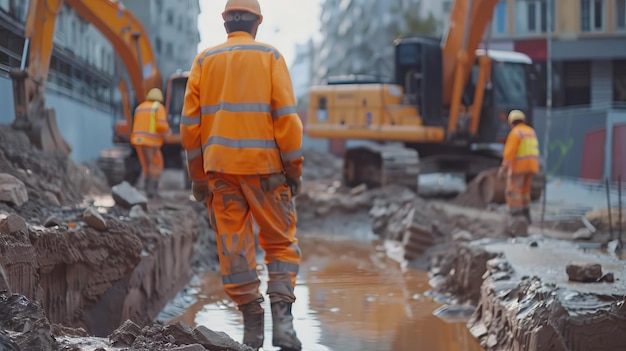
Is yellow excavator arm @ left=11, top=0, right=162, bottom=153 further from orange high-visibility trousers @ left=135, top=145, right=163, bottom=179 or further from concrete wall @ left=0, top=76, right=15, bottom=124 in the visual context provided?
orange high-visibility trousers @ left=135, top=145, right=163, bottom=179

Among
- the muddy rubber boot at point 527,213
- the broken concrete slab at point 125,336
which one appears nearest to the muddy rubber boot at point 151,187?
the muddy rubber boot at point 527,213

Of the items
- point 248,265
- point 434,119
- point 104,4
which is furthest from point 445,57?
point 248,265

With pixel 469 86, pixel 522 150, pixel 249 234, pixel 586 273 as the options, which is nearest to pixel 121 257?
pixel 249 234

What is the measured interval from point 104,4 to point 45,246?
8.11m

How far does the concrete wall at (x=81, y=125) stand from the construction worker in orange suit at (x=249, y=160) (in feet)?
36.8

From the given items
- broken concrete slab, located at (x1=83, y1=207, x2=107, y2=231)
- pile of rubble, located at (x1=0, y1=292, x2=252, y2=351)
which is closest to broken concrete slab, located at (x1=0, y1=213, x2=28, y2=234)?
pile of rubble, located at (x1=0, y1=292, x2=252, y2=351)

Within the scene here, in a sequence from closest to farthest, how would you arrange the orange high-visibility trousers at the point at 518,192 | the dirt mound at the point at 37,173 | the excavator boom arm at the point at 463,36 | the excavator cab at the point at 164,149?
the dirt mound at the point at 37,173 < the orange high-visibility trousers at the point at 518,192 < the excavator boom arm at the point at 463,36 < the excavator cab at the point at 164,149

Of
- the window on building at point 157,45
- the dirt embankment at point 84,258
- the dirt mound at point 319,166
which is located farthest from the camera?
the dirt mound at point 319,166

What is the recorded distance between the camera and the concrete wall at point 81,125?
56.4 feet

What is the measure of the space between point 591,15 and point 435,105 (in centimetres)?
1442

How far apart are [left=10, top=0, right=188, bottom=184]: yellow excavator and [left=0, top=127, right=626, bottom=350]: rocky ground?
499mm

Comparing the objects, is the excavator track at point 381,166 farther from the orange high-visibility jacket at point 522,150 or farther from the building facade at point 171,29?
the orange high-visibility jacket at point 522,150

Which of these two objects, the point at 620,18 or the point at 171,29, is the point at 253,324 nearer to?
the point at 171,29

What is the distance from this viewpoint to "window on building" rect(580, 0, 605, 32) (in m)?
27.3
